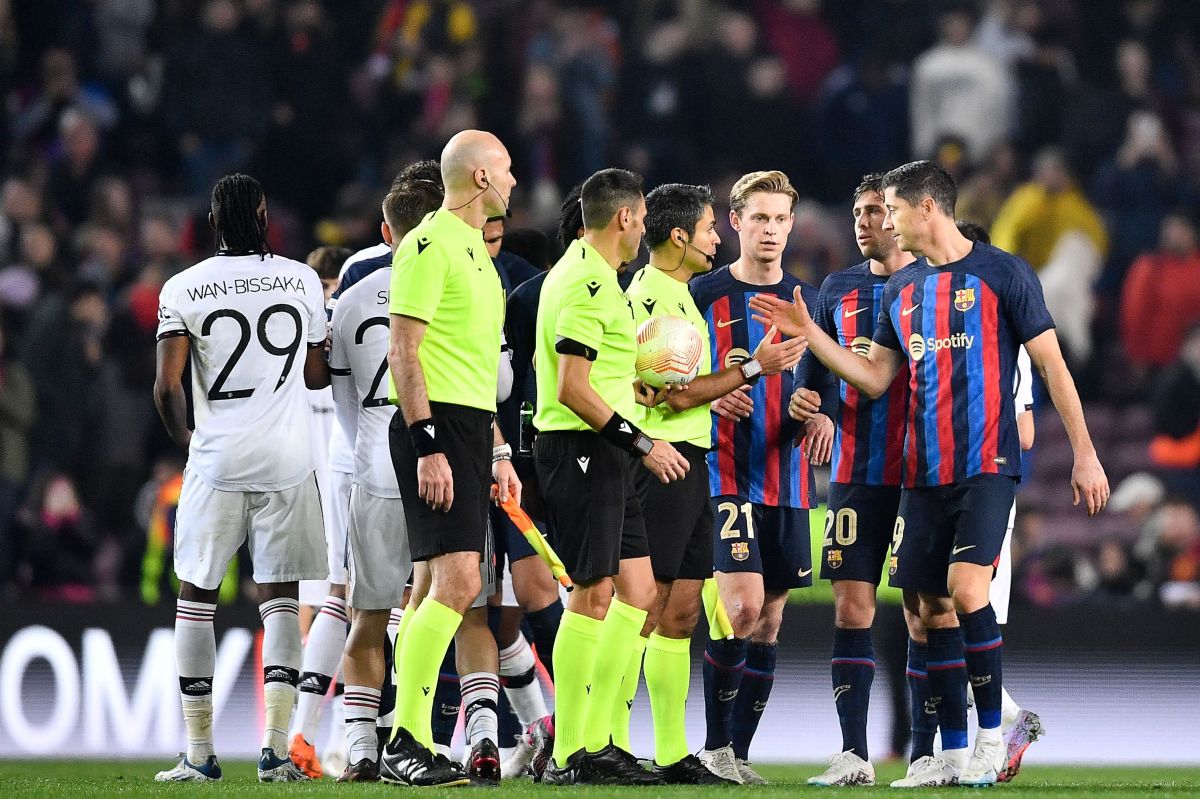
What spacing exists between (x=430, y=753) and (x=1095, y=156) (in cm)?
1094

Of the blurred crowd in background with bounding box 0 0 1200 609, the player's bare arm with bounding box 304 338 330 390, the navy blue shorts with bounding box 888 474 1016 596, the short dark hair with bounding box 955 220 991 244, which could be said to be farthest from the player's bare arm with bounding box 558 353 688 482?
the blurred crowd in background with bounding box 0 0 1200 609

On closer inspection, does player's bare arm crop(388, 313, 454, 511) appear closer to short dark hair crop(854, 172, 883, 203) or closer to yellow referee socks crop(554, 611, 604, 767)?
yellow referee socks crop(554, 611, 604, 767)

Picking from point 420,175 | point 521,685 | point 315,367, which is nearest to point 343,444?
point 315,367

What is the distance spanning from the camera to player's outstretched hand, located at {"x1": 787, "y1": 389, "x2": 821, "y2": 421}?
25.9ft

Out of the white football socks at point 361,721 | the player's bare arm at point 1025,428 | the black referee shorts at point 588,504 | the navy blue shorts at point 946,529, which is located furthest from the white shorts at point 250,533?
the player's bare arm at point 1025,428

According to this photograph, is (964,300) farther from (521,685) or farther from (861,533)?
(521,685)

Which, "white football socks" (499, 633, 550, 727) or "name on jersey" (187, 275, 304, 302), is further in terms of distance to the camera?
"white football socks" (499, 633, 550, 727)

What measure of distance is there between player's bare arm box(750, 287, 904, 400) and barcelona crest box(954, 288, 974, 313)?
0.46 meters

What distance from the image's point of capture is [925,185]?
23.9ft

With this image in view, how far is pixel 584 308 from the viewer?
6.85 m

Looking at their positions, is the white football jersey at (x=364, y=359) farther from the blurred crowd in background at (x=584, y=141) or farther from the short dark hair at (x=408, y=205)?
the blurred crowd in background at (x=584, y=141)

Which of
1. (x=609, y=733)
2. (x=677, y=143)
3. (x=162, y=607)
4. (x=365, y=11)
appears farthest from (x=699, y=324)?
(x=365, y=11)

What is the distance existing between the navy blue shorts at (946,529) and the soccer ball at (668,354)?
1.02m

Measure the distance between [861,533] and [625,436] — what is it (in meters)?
1.41
